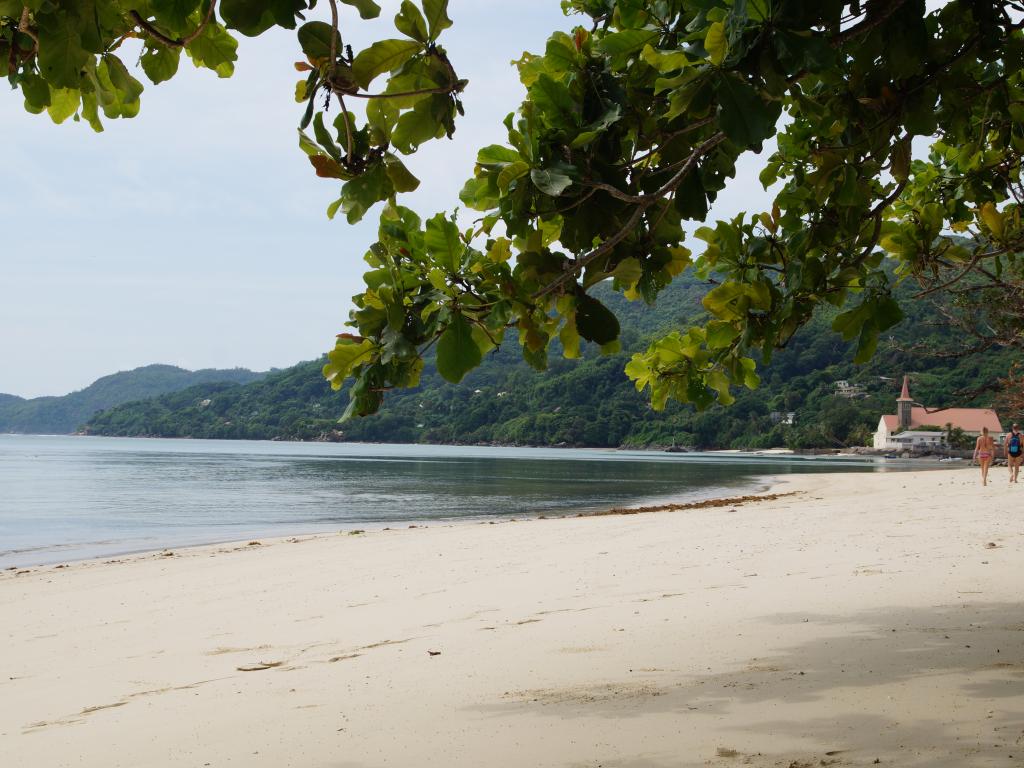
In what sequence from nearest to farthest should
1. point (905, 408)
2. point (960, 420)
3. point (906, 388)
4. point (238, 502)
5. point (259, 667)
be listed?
point (259, 667) < point (238, 502) < point (906, 388) < point (905, 408) < point (960, 420)

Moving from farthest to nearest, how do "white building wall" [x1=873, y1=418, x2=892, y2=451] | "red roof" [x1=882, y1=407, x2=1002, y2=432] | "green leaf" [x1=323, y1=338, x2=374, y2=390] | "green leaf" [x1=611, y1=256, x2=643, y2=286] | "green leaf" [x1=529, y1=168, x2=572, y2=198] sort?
"white building wall" [x1=873, y1=418, x2=892, y2=451] → "red roof" [x1=882, y1=407, x2=1002, y2=432] → "green leaf" [x1=611, y1=256, x2=643, y2=286] → "green leaf" [x1=323, y1=338, x2=374, y2=390] → "green leaf" [x1=529, y1=168, x2=572, y2=198]

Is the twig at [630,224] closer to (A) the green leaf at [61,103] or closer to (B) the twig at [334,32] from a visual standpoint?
(B) the twig at [334,32]

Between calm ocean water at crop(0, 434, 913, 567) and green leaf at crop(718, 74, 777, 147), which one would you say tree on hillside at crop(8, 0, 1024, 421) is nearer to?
green leaf at crop(718, 74, 777, 147)

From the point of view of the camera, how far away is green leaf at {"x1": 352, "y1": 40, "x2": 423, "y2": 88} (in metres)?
1.78

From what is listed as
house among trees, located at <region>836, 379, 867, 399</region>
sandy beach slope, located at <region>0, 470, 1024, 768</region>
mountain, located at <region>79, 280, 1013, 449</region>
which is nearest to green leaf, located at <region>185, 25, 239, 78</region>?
sandy beach slope, located at <region>0, 470, 1024, 768</region>

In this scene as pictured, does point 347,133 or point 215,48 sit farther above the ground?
point 215,48

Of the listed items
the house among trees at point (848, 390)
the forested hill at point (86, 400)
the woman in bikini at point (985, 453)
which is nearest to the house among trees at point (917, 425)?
the house among trees at point (848, 390)

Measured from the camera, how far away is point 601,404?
9162 centimetres

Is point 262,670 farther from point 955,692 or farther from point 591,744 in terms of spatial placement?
point 955,692

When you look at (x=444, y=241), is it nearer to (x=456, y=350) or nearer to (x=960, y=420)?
(x=456, y=350)

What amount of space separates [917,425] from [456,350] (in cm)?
8050

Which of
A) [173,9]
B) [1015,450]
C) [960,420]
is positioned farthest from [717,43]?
[960,420]

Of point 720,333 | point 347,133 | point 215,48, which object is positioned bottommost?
point 720,333

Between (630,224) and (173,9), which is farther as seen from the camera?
(630,224)
